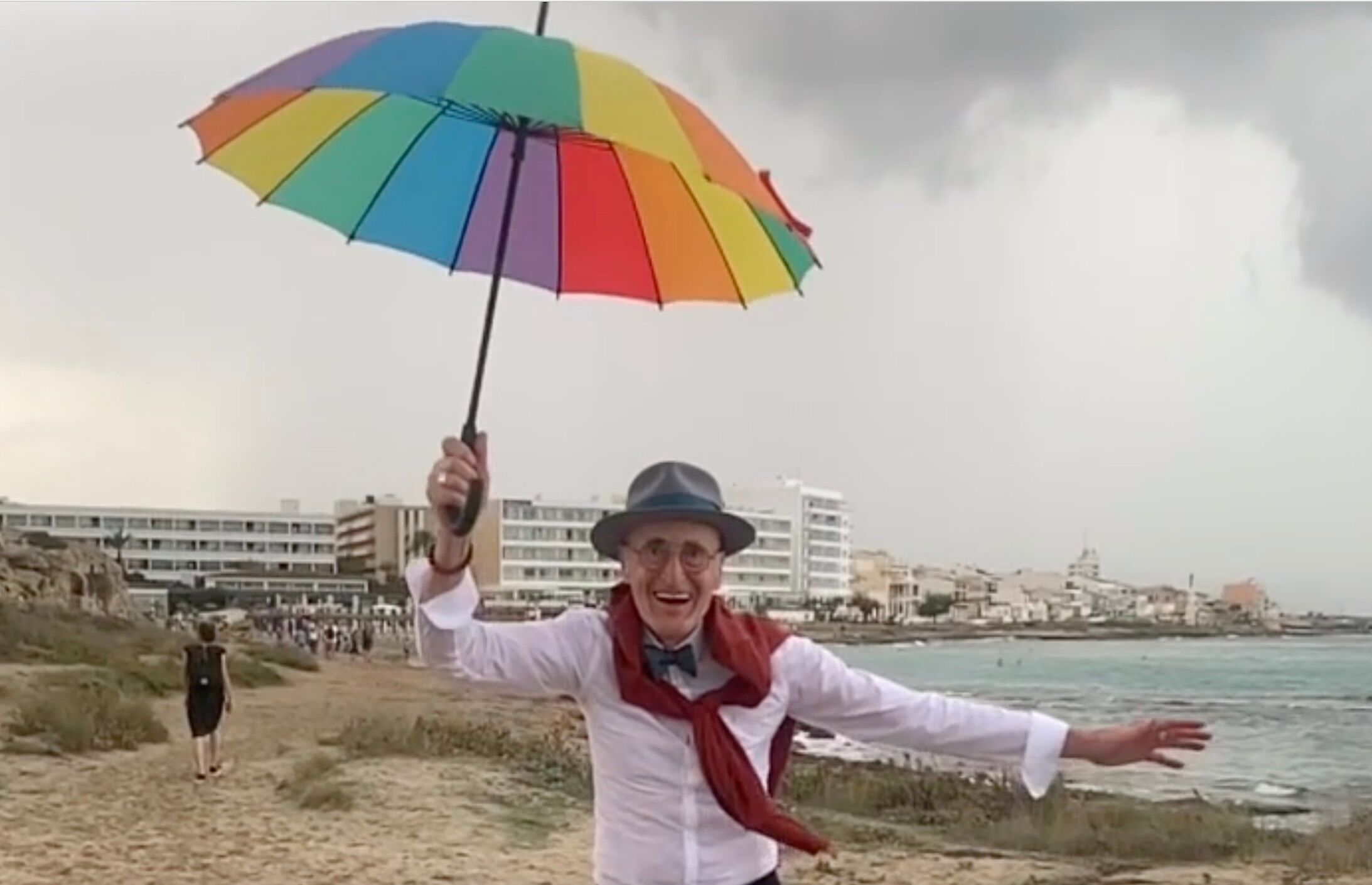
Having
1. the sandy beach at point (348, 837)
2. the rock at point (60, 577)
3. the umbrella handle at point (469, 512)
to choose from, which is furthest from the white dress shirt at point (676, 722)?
the rock at point (60, 577)

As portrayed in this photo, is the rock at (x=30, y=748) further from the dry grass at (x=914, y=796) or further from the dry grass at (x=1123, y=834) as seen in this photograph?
the dry grass at (x=1123, y=834)

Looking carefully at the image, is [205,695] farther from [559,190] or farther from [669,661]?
[669,661]

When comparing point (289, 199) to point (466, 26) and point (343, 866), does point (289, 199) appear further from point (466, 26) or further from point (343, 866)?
point (343, 866)

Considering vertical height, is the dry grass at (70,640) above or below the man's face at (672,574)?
below

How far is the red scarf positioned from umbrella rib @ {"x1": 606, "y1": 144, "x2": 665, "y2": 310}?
3.43ft

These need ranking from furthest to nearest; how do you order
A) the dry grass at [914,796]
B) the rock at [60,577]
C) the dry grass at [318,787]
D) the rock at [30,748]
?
the rock at [60,577] → the rock at [30,748] → the dry grass at [914,796] → the dry grass at [318,787]

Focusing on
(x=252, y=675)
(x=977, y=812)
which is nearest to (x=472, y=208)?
(x=977, y=812)

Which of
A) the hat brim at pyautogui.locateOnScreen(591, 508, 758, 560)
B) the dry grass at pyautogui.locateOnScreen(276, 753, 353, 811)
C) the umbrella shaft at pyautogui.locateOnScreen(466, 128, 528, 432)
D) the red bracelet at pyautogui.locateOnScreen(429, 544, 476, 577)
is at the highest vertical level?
the umbrella shaft at pyautogui.locateOnScreen(466, 128, 528, 432)

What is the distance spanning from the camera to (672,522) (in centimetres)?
272

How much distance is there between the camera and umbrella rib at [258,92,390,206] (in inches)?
136

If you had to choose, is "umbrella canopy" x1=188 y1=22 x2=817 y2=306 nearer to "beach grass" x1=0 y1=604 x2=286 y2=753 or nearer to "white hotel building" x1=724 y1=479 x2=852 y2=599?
"beach grass" x1=0 y1=604 x2=286 y2=753

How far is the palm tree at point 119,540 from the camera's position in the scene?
11820 cm

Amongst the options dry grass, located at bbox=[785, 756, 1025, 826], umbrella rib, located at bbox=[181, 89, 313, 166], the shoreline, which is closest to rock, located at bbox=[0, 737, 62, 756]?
dry grass, located at bbox=[785, 756, 1025, 826]

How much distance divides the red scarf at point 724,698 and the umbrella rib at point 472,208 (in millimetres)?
1145
